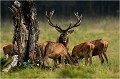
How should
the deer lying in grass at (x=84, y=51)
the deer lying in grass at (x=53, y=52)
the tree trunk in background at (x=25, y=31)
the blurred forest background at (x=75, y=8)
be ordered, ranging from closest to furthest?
the deer lying in grass at (x=53, y=52) < the tree trunk in background at (x=25, y=31) < the deer lying in grass at (x=84, y=51) < the blurred forest background at (x=75, y=8)

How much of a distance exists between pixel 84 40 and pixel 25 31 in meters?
12.7

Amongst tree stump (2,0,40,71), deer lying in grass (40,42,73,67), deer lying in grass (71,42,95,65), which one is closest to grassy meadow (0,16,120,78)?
deer lying in grass (71,42,95,65)

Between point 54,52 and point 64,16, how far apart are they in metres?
22.7

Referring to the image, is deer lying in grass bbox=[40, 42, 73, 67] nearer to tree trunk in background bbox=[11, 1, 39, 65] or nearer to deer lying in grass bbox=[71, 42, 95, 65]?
tree trunk in background bbox=[11, 1, 39, 65]

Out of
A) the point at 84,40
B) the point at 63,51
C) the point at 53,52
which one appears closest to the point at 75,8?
the point at 84,40

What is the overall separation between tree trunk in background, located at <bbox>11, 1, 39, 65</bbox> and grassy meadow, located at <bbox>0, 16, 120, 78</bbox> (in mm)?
799

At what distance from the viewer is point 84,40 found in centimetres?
2580

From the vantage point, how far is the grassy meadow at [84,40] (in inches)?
473

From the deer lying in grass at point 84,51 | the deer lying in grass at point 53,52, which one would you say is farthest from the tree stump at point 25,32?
the deer lying in grass at point 84,51

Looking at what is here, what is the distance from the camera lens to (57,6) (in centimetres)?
3875

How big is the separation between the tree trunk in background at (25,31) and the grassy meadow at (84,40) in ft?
2.62

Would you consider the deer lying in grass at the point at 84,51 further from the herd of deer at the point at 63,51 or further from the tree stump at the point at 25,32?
the tree stump at the point at 25,32

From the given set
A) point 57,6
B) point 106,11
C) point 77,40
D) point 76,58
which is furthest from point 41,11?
point 76,58

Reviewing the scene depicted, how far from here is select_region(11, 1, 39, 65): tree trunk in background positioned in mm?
13344
